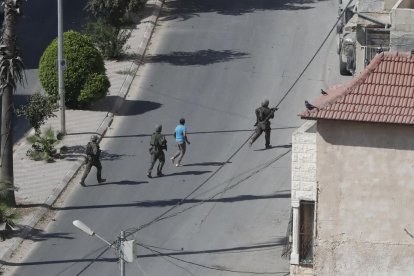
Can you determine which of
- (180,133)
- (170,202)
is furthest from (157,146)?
(170,202)

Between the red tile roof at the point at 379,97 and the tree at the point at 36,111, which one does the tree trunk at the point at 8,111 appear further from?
the red tile roof at the point at 379,97

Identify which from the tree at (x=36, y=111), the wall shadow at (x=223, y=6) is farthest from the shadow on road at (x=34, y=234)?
the wall shadow at (x=223, y=6)

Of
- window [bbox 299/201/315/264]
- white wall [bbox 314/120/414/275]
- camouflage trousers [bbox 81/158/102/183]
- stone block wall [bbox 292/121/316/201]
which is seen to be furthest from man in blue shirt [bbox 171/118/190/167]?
white wall [bbox 314/120/414/275]

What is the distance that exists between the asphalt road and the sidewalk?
1.41ft

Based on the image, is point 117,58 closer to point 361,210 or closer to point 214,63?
point 214,63

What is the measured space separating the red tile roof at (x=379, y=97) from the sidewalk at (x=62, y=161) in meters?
10.6

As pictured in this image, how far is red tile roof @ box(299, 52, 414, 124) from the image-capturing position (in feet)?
75.9

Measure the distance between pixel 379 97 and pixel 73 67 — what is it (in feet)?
59.2

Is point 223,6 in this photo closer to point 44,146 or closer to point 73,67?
point 73,67

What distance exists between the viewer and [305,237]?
2570 cm

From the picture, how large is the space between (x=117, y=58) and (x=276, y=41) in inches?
217

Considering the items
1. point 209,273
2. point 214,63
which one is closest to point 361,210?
point 209,273

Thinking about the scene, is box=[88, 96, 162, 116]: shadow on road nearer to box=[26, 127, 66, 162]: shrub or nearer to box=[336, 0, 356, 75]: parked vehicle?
box=[26, 127, 66, 162]: shrub

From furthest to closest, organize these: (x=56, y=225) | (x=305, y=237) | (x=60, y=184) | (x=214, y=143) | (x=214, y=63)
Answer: (x=214, y=63) < (x=214, y=143) < (x=60, y=184) < (x=56, y=225) < (x=305, y=237)
